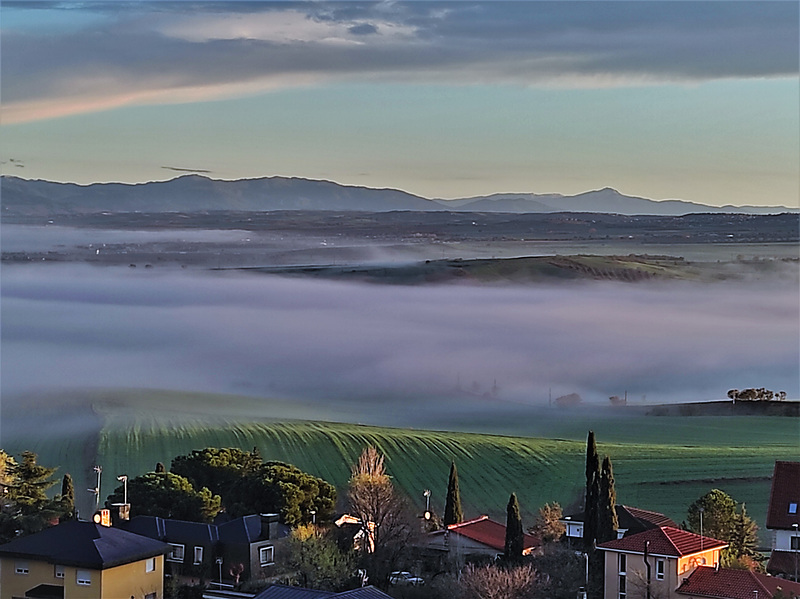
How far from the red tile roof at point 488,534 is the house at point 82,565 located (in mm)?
9452

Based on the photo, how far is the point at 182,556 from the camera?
24.7m

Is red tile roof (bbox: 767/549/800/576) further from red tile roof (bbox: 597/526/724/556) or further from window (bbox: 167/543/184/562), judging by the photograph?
window (bbox: 167/543/184/562)

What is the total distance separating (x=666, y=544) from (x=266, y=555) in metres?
8.50

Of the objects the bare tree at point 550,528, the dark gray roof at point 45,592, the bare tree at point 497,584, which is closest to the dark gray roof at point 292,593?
the bare tree at point 497,584

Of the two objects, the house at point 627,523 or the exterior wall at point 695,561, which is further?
the house at point 627,523

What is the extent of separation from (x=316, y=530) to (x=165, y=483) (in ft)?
14.2

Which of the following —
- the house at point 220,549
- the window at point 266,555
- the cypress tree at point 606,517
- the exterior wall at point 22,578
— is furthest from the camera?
the cypress tree at point 606,517

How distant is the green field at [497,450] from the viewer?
50.4 metres

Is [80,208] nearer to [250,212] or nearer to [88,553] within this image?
[250,212]

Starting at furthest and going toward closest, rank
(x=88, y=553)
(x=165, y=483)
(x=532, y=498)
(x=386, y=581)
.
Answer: (x=532, y=498) < (x=165, y=483) < (x=386, y=581) < (x=88, y=553)

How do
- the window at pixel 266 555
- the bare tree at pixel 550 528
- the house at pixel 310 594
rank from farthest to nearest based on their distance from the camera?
the bare tree at pixel 550 528
the window at pixel 266 555
the house at pixel 310 594

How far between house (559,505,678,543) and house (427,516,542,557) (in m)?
0.84

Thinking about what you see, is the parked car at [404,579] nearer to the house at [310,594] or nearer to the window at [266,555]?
the window at [266,555]

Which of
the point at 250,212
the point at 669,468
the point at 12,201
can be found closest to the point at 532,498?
the point at 669,468
